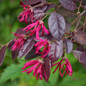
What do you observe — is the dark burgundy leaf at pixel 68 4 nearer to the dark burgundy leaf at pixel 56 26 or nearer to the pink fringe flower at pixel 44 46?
the dark burgundy leaf at pixel 56 26

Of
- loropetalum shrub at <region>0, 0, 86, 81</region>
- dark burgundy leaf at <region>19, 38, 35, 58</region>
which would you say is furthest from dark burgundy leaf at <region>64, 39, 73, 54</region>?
dark burgundy leaf at <region>19, 38, 35, 58</region>

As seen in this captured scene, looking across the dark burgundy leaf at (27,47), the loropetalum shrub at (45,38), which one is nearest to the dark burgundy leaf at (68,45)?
the loropetalum shrub at (45,38)

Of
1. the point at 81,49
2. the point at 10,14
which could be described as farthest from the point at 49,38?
the point at 10,14

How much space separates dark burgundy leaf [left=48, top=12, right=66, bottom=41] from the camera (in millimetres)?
666

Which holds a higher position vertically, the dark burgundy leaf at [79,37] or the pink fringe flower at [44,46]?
the pink fringe flower at [44,46]

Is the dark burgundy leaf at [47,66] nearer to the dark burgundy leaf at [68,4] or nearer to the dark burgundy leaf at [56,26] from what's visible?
the dark burgundy leaf at [56,26]

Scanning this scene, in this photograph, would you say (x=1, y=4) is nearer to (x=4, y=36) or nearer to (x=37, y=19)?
(x=4, y=36)

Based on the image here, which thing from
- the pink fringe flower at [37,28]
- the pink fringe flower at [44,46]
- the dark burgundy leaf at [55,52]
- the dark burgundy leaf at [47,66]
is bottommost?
the dark burgundy leaf at [47,66]

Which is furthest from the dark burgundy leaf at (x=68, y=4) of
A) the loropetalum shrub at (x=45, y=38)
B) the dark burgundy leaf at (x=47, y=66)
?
the dark burgundy leaf at (x=47, y=66)

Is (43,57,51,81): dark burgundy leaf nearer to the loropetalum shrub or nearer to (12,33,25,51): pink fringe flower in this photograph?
the loropetalum shrub

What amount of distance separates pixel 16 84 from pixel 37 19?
1.35 metres

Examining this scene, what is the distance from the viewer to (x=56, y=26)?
685 millimetres

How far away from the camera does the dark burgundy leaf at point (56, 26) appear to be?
67cm

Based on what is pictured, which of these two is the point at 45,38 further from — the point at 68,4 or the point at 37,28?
the point at 68,4
